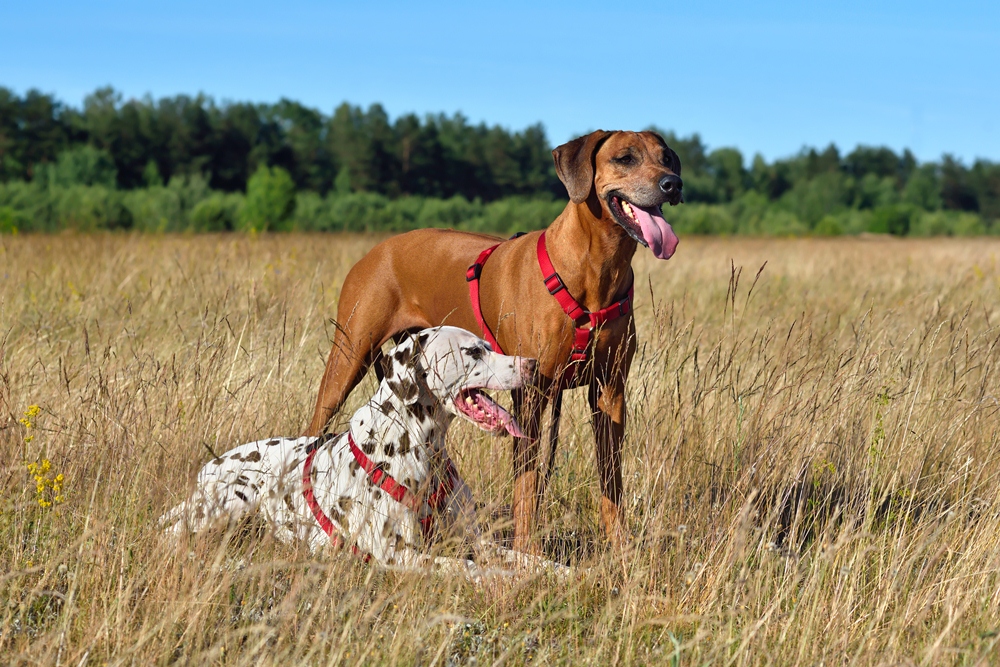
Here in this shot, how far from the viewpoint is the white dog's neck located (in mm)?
3293

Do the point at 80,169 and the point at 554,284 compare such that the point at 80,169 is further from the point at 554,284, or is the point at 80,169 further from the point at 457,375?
the point at 457,375

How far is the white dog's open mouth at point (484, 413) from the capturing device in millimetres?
3219

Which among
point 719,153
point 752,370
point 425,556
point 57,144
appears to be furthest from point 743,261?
point 719,153

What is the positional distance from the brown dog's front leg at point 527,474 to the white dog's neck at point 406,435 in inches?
12.6

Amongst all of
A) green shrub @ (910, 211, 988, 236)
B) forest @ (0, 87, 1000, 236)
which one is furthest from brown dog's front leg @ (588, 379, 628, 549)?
green shrub @ (910, 211, 988, 236)

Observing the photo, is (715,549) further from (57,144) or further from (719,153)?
(719,153)

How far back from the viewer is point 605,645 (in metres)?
2.72

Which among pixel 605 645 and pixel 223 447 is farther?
pixel 223 447

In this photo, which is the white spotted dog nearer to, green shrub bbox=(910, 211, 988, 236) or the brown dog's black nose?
the brown dog's black nose

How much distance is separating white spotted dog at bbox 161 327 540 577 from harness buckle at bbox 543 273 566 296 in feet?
1.49

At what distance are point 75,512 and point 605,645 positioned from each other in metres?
1.93

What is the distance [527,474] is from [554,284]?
79 cm

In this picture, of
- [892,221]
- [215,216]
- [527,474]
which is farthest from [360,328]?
[892,221]

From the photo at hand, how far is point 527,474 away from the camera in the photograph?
11.4 ft
